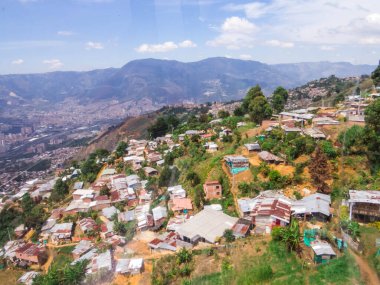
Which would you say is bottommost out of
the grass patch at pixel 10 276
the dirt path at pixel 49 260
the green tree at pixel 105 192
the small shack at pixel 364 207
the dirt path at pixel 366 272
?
the grass patch at pixel 10 276

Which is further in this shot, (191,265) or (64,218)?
(64,218)

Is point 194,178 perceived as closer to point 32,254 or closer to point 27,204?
point 32,254

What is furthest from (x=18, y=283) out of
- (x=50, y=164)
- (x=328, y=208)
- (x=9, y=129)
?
(x=9, y=129)

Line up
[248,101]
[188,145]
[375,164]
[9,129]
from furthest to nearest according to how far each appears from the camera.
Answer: [9,129]
[248,101]
[188,145]
[375,164]

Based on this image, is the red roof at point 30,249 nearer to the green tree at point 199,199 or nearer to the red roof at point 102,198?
the red roof at point 102,198

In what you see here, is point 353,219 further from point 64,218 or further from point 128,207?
point 64,218

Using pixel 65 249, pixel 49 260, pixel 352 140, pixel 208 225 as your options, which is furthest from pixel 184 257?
pixel 49 260

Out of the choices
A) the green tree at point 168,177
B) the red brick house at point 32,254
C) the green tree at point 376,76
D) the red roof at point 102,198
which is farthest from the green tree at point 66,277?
the green tree at point 376,76
